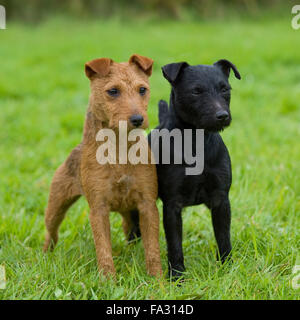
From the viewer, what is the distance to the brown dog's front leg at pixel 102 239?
11.6 feet

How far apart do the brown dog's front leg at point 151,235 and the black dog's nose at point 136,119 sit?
2.22 feet

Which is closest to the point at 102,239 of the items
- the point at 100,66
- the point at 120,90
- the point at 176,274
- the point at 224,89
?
the point at 176,274

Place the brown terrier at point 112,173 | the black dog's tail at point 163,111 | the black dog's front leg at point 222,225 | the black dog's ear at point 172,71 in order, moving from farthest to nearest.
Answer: the black dog's tail at point 163,111 → the black dog's front leg at point 222,225 → the black dog's ear at point 172,71 → the brown terrier at point 112,173

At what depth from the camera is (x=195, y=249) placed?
167 inches

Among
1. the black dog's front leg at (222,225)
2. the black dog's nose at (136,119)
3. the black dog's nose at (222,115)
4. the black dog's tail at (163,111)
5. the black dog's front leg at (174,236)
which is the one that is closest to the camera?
the black dog's nose at (136,119)

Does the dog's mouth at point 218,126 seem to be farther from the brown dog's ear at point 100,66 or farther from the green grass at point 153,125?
the green grass at point 153,125

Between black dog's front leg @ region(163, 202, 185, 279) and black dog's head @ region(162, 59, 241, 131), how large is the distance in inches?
24.5

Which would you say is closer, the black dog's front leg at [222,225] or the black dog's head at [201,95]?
the black dog's head at [201,95]

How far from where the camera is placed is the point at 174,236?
363 centimetres

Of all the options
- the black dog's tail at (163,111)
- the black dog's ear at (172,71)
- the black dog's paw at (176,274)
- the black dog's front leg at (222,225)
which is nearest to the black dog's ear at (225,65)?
the black dog's ear at (172,71)

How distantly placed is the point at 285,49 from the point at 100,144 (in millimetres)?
8764

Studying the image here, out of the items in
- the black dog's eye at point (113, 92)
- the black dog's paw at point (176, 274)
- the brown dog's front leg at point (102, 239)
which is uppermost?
the black dog's eye at point (113, 92)
